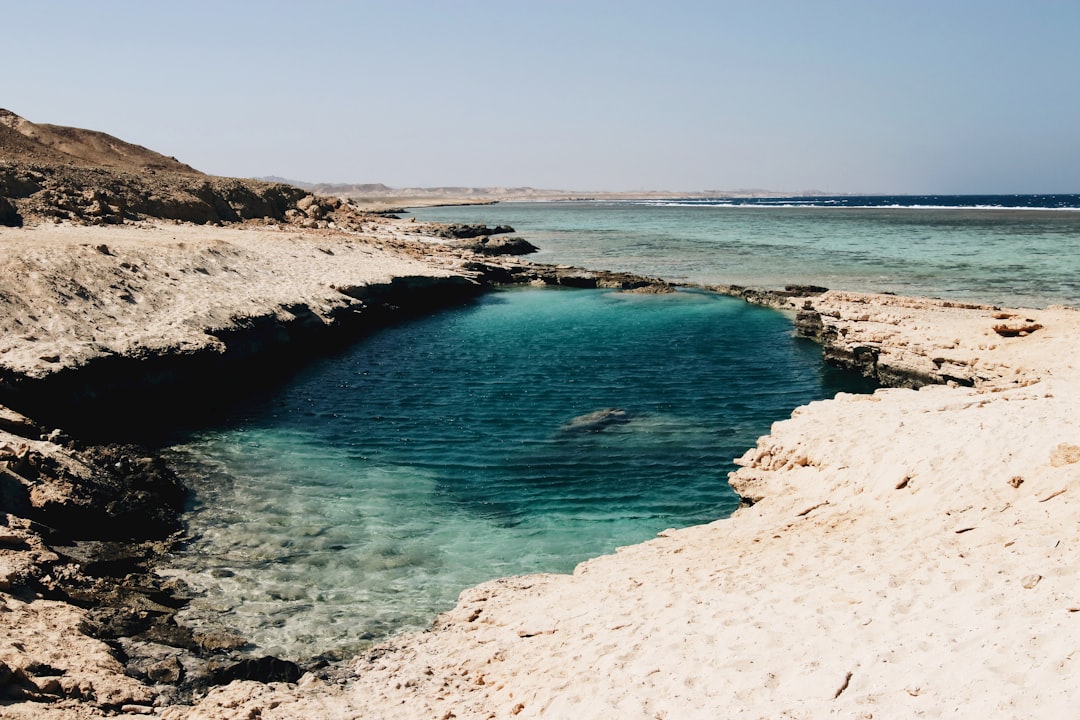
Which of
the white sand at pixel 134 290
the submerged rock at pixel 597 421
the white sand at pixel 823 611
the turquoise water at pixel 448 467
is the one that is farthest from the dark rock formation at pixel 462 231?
the white sand at pixel 823 611

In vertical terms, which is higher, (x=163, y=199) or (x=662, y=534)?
(x=163, y=199)

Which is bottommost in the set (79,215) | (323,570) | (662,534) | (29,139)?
(323,570)

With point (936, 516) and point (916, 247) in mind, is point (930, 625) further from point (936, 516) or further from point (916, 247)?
point (916, 247)

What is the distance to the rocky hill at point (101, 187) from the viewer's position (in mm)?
29188

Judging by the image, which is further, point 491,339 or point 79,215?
point 79,215

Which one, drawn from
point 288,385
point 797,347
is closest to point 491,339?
point 288,385

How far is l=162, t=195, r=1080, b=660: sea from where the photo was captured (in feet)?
31.9

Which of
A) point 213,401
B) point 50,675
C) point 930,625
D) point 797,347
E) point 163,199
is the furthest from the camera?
point 163,199

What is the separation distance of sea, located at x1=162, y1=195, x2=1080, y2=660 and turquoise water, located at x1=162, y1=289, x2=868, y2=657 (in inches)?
1.8

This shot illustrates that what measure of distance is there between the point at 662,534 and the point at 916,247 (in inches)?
2102

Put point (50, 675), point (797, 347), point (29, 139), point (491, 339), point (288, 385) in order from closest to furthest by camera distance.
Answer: point (50, 675), point (288, 385), point (797, 347), point (491, 339), point (29, 139)

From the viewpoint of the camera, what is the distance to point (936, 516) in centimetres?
801

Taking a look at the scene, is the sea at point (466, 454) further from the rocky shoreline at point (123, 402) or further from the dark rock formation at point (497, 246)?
the dark rock formation at point (497, 246)

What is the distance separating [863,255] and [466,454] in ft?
145
